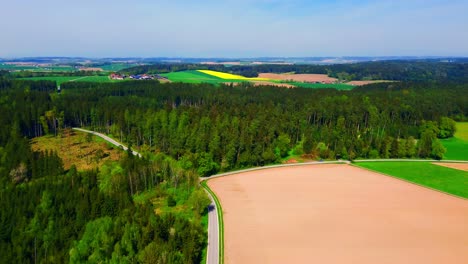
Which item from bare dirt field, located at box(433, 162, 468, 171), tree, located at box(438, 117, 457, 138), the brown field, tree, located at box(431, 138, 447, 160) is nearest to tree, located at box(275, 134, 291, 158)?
bare dirt field, located at box(433, 162, 468, 171)

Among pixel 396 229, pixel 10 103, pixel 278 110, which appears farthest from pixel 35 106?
pixel 396 229

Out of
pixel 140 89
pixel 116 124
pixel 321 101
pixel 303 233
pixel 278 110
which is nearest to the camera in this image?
pixel 303 233

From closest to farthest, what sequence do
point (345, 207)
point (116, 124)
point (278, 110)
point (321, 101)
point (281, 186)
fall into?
point (345, 207), point (281, 186), point (116, 124), point (278, 110), point (321, 101)

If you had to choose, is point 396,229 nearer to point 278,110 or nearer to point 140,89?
point 278,110

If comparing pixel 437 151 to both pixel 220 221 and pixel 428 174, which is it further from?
pixel 220 221

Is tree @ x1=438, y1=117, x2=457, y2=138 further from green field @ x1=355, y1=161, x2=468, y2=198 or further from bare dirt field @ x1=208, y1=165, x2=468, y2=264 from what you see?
bare dirt field @ x1=208, y1=165, x2=468, y2=264

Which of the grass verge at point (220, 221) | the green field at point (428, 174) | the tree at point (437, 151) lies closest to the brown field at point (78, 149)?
the grass verge at point (220, 221)
